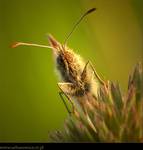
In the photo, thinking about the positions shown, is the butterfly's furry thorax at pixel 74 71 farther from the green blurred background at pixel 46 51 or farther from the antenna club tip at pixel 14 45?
the antenna club tip at pixel 14 45

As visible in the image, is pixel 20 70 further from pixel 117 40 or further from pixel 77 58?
pixel 117 40

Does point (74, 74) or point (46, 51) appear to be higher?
point (46, 51)

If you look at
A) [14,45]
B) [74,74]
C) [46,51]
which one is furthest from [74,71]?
[14,45]

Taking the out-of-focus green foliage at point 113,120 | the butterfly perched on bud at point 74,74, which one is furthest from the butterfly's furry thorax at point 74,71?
the out-of-focus green foliage at point 113,120

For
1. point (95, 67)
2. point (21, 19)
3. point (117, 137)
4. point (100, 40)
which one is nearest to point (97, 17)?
point (100, 40)

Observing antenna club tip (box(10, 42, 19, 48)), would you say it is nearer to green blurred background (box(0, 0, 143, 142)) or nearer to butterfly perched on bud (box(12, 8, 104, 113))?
green blurred background (box(0, 0, 143, 142))

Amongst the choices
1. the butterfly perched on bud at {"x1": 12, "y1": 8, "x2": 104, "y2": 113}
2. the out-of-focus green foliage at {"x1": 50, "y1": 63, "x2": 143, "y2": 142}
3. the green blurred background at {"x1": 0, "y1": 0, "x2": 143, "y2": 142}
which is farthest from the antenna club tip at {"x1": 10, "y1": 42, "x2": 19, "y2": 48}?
the out-of-focus green foliage at {"x1": 50, "y1": 63, "x2": 143, "y2": 142}

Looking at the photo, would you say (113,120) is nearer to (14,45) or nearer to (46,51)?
(46,51)
